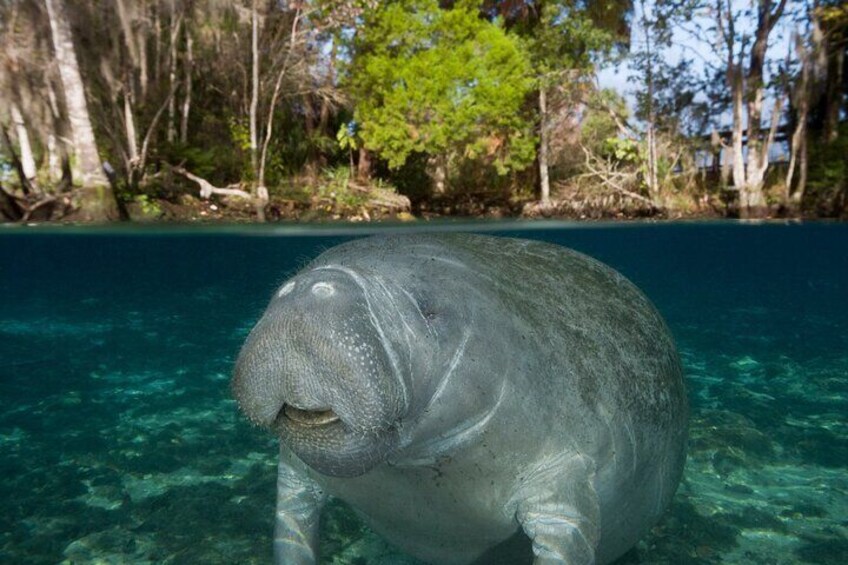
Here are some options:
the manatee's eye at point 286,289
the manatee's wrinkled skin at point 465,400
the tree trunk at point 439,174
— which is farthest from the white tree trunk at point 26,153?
the manatee's eye at point 286,289

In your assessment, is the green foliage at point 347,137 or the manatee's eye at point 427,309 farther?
the green foliage at point 347,137

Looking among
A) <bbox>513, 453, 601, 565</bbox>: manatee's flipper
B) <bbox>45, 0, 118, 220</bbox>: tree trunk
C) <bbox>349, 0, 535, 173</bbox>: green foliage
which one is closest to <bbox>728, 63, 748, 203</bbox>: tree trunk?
<bbox>349, 0, 535, 173</bbox>: green foliage

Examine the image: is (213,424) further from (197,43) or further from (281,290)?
(197,43)

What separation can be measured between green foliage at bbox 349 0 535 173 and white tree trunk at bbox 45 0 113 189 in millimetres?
10017

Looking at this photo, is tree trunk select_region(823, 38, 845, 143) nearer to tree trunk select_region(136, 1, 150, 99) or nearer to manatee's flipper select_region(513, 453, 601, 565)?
tree trunk select_region(136, 1, 150, 99)

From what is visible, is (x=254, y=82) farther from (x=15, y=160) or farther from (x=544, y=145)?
(x=544, y=145)

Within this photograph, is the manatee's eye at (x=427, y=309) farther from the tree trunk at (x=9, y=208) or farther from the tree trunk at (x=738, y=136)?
the tree trunk at (x=738, y=136)

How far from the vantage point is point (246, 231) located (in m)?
17.2

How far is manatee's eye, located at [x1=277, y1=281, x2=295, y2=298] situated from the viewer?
5.15ft

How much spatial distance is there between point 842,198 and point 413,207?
50.7 feet

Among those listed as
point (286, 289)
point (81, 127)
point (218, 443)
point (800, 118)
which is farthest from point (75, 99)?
point (800, 118)

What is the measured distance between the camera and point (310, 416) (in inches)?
60.7

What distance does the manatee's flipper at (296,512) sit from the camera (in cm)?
225

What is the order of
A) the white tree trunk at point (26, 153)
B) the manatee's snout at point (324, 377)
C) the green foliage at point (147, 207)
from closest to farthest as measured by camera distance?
the manatee's snout at point (324, 377)
the white tree trunk at point (26, 153)
the green foliage at point (147, 207)
